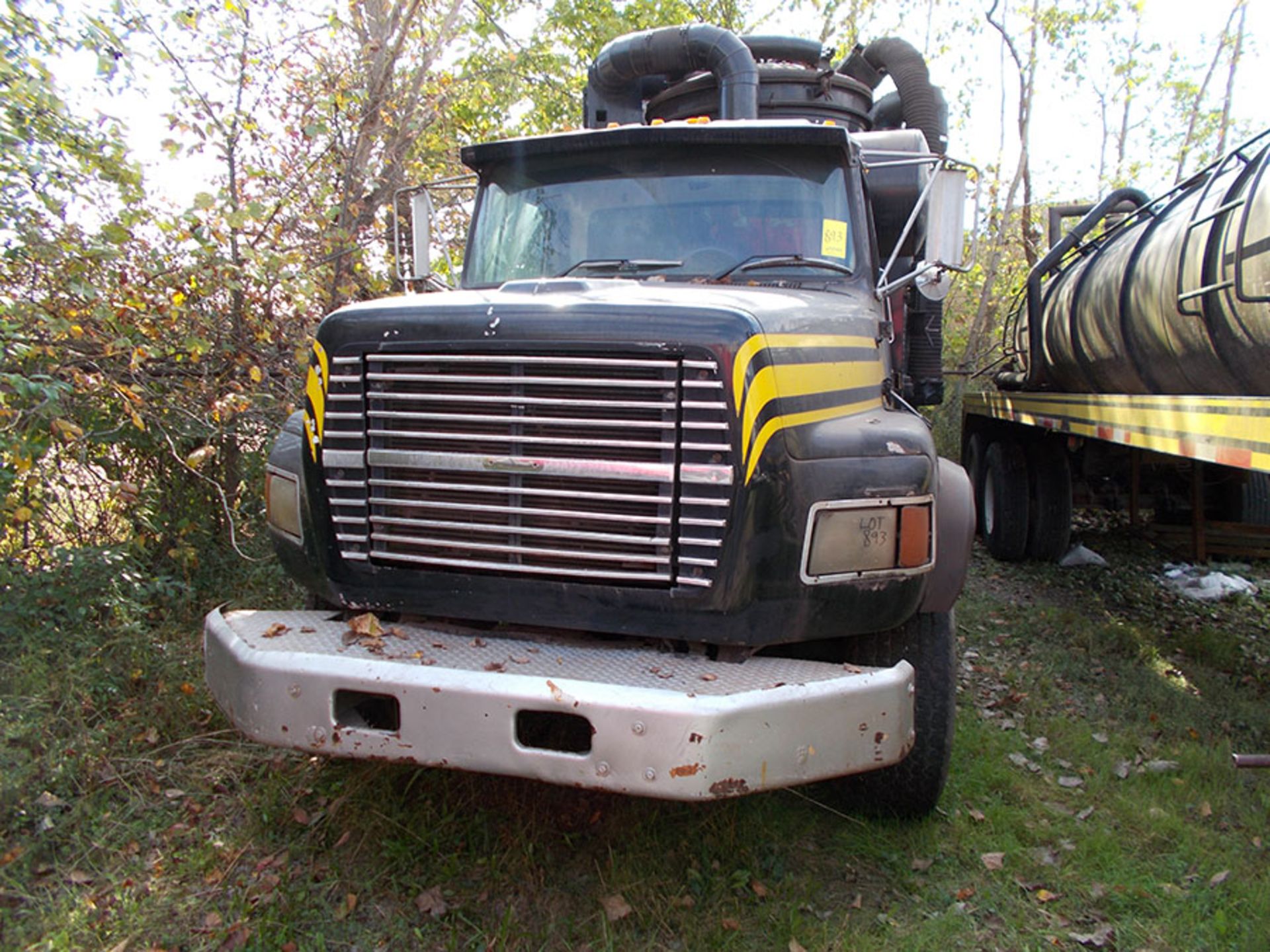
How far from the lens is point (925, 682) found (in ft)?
10.3

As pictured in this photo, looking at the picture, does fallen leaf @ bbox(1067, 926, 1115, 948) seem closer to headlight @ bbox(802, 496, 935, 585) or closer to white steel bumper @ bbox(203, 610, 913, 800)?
white steel bumper @ bbox(203, 610, 913, 800)

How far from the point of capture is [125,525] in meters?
4.88

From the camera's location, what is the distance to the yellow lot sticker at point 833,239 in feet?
12.6

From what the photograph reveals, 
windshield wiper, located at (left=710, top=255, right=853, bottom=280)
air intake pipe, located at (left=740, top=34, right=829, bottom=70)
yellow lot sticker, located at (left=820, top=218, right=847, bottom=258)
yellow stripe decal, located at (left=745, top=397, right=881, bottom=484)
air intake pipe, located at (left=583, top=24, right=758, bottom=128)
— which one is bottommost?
yellow stripe decal, located at (left=745, top=397, right=881, bottom=484)

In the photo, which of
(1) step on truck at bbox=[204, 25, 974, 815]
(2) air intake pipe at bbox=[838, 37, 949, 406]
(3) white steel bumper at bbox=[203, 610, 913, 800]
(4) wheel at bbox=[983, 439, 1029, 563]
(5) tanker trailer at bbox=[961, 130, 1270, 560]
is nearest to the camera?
(3) white steel bumper at bbox=[203, 610, 913, 800]

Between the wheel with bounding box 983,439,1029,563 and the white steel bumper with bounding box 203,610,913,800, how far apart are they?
18.0 feet

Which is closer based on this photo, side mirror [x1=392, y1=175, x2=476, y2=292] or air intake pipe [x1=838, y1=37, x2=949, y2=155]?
side mirror [x1=392, y1=175, x2=476, y2=292]

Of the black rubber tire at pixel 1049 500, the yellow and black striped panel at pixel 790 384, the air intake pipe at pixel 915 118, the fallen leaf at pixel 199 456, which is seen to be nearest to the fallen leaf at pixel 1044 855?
the yellow and black striped panel at pixel 790 384

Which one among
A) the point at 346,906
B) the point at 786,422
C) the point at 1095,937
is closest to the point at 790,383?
the point at 786,422

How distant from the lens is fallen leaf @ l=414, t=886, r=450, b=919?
2.83 m

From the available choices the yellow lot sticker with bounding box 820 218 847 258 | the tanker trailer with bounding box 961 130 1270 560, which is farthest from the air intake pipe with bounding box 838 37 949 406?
the yellow lot sticker with bounding box 820 218 847 258

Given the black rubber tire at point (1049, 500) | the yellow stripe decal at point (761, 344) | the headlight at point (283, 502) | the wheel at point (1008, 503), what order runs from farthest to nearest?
the wheel at point (1008, 503), the black rubber tire at point (1049, 500), the headlight at point (283, 502), the yellow stripe decal at point (761, 344)

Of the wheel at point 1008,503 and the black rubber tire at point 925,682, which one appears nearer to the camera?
the black rubber tire at point 925,682

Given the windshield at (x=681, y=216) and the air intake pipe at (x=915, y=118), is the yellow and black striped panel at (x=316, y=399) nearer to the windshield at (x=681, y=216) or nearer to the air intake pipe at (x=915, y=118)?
the windshield at (x=681, y=216)
